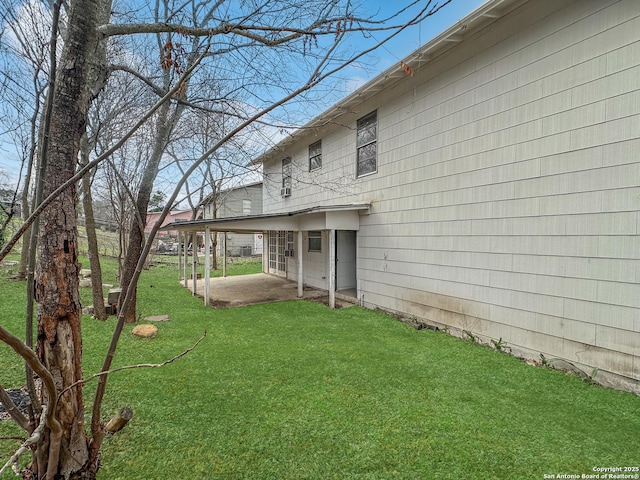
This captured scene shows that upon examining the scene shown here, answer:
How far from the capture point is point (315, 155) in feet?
34.0

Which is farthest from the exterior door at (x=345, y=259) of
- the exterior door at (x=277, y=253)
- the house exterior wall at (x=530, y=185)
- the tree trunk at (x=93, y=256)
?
the tree trunk at (x=93, y=256)

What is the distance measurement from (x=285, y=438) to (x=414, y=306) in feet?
14.9

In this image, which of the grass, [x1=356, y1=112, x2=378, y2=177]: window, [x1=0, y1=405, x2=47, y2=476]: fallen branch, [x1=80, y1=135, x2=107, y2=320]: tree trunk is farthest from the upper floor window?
[x1=0, y1=405, x2=47, y2=476]: fallen branch

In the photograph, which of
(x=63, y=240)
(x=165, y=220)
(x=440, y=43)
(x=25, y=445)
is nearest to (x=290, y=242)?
(x=165, y=220)

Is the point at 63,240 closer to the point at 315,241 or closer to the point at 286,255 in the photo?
the point at 315,241

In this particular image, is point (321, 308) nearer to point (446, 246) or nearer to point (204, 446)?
point (446, 246)

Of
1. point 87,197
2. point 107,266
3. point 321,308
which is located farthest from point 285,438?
point 107,266

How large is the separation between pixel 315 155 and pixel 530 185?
266 inches

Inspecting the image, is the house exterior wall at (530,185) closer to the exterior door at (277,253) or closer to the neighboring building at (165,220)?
the neighboring building at (165,220)

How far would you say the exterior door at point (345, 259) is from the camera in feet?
33.5

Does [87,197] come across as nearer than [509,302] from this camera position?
No

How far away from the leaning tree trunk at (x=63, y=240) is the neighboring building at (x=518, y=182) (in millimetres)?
1565

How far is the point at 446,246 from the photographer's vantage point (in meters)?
5.97

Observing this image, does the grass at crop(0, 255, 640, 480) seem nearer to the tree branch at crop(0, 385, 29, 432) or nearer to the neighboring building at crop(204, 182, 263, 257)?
the tree branch at crop(0, 385, 29, 432)
